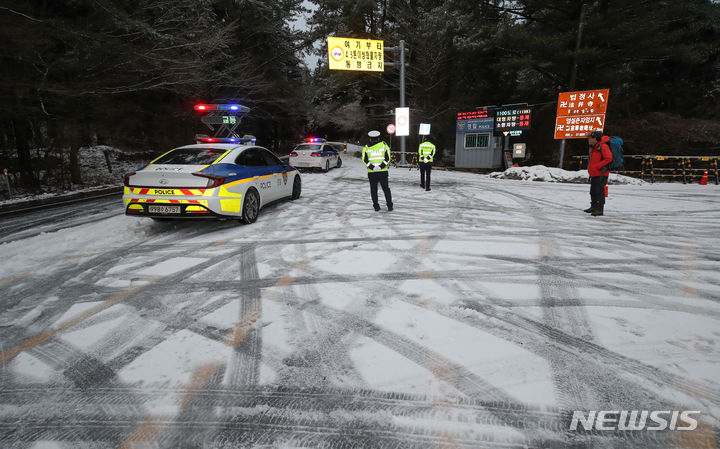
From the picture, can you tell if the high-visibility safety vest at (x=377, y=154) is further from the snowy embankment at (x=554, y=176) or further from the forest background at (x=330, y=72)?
the snowy embankment at (x=554, y=176)

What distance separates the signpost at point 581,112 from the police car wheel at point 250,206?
14755 millimetres

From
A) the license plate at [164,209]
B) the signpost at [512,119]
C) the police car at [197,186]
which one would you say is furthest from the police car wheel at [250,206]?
the signpost at [512,119]

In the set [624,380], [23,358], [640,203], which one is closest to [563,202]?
[640,203]

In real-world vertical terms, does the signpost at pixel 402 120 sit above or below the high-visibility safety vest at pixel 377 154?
above

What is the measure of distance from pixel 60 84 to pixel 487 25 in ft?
66.1

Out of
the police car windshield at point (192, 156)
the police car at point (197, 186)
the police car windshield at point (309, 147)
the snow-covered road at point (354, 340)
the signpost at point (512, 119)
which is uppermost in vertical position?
the signpost at point (512, 119)

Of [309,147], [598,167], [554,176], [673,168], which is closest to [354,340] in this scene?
[598,167]

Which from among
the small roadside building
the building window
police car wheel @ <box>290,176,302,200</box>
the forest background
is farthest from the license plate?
the building window

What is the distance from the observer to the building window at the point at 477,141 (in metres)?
20.1

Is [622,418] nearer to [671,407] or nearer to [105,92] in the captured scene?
[671,407]

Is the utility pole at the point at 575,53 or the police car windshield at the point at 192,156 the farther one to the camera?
the utility pole at the point at 575,53

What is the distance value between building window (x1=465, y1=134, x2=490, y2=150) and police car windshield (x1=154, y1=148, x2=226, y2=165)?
16.9m

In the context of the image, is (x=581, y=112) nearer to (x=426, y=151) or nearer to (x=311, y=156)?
(x=426, y=151)

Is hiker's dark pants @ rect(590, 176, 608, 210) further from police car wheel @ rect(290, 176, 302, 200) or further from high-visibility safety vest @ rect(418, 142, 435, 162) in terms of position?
police car wheel @ rect(290, 176, 302, 200)
